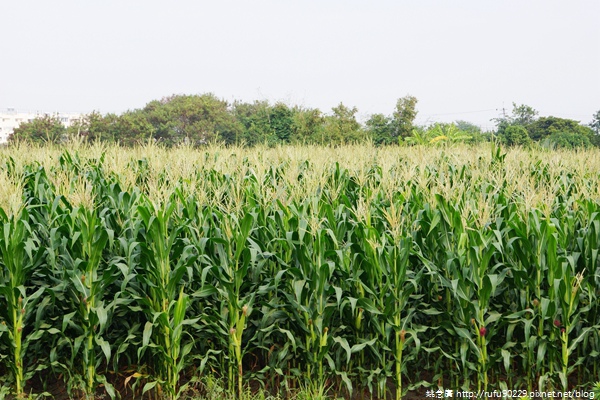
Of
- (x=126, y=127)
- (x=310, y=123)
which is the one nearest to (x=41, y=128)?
(x=126, y=127)

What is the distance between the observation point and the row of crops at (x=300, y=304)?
5.21 metres

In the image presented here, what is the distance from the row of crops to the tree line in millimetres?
17078

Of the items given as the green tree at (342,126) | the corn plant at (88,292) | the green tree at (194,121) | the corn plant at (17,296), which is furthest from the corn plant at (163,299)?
the green tree at (194,121)

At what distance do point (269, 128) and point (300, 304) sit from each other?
2790 cm

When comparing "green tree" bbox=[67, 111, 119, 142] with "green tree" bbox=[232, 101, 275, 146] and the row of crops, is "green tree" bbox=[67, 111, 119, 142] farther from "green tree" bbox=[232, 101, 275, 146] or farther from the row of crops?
the row of crops

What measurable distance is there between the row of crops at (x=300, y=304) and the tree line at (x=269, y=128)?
17.1m

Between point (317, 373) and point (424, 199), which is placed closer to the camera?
point (317, 373)

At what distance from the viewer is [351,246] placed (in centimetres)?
548

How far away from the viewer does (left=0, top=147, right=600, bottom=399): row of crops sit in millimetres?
5215

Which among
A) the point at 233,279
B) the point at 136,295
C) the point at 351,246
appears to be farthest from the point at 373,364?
the point at 136,295

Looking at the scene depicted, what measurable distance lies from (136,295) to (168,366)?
0.69 m

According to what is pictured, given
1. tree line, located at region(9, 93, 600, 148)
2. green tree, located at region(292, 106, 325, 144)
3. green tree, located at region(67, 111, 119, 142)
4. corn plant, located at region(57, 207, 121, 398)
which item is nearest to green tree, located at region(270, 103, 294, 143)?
tree line, located at region(9, 93, 600, 148)

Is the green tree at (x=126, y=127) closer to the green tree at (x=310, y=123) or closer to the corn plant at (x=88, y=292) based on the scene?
the green tree at (x=310, y=123)

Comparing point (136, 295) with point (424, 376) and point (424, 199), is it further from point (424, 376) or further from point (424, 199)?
point (424, 199)
